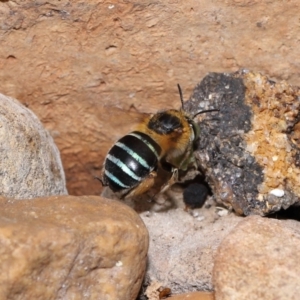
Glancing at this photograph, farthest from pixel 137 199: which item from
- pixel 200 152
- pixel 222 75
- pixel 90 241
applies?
pixel 90 241

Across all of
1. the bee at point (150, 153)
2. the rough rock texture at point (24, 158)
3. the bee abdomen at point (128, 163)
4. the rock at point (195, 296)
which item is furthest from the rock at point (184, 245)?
the rough rock texture at point (24, 158)

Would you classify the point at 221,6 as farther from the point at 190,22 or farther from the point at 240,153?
the point at 240,153

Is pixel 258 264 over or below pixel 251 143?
below

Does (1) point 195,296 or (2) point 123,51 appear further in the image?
(2) point 123,51

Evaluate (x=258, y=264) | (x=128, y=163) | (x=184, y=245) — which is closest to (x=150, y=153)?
(x=128, y=163)

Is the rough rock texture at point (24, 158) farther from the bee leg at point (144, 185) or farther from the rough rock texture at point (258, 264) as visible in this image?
the rough rock texture at point (258, 264)

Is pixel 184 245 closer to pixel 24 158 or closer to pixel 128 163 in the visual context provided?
pixel 128 163
